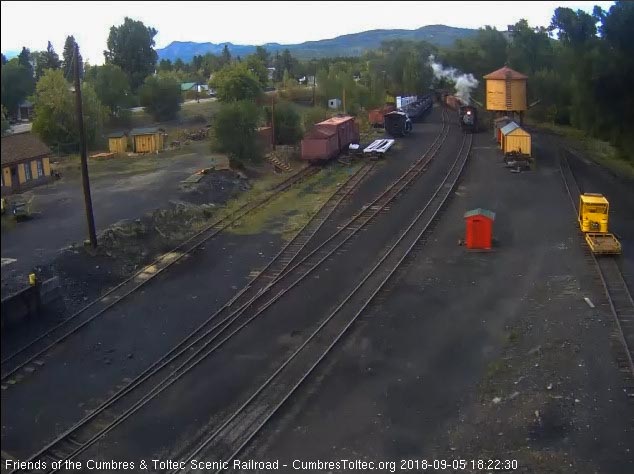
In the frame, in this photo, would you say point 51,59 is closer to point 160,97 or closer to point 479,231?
point 160,97

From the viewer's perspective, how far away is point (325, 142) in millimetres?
33062

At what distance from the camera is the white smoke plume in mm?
71588

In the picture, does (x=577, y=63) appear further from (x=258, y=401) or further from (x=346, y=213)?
(x=258, y=401)

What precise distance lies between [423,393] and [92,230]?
457 inches

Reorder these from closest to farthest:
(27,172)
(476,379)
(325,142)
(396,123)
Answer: (476,379)
(27,172)
(325,142)
(396,123)

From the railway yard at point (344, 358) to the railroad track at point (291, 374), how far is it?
0.12ft

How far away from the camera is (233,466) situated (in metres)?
8.95

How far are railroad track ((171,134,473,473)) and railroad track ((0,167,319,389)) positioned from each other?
3.06 meters

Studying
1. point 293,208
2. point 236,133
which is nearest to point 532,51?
point 236,133

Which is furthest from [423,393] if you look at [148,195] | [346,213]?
[148,195]

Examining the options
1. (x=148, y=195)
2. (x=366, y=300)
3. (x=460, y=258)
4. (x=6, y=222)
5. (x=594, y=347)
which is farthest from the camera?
(x=148, y=195)

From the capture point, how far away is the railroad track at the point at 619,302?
1179cm

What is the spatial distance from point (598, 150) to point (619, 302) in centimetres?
2660

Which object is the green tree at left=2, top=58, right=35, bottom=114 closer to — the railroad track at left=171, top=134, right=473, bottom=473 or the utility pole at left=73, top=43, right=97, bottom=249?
the utility pole at left=73, top=43, right=97, bottom=249
